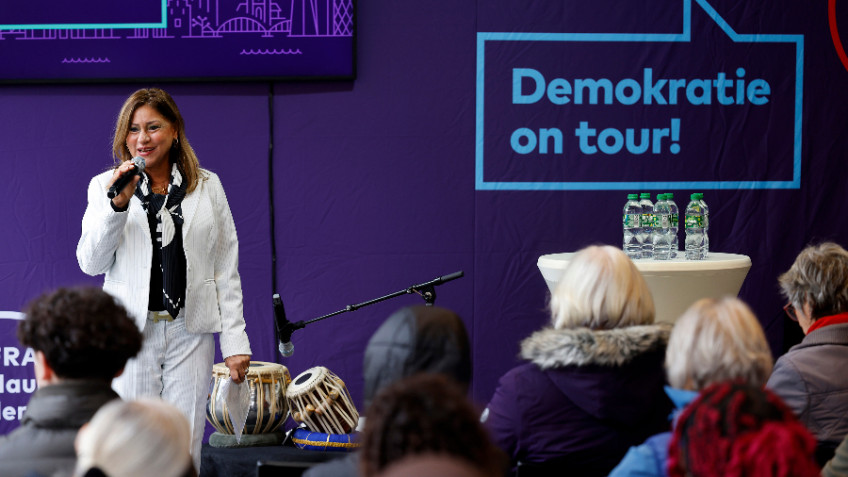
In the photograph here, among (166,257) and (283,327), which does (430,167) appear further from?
(166,257)

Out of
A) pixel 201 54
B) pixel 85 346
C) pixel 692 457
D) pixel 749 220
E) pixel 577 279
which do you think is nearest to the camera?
pixel 692 457

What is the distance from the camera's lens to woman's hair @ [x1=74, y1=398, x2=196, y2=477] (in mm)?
1191

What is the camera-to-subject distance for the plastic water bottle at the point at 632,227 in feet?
13.5

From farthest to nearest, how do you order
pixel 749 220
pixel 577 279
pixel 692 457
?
pixel 749 220, pixel 577 279, pixel 692 457

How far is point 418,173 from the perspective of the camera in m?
4.23

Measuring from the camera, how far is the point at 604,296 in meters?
2.00

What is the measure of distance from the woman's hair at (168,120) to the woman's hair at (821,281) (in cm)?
185

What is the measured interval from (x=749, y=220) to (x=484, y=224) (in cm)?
129

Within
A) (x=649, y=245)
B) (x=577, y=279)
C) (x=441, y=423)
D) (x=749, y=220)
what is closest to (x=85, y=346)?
(x=441, y=423)

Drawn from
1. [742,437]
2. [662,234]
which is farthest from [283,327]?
[742,437]

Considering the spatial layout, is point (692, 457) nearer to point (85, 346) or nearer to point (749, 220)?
point (85, 346)

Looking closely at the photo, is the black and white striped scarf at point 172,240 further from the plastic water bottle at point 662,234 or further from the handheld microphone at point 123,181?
the plastic water bottle at point 662,234

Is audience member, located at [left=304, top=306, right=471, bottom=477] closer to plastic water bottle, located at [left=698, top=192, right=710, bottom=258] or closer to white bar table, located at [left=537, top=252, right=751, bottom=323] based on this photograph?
white bar table, located at [left=537, top=252, right=751, bottom=323]

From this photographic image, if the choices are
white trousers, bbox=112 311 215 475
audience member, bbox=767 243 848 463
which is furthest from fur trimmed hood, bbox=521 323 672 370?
white trousers, bbox=112 311 215 475
